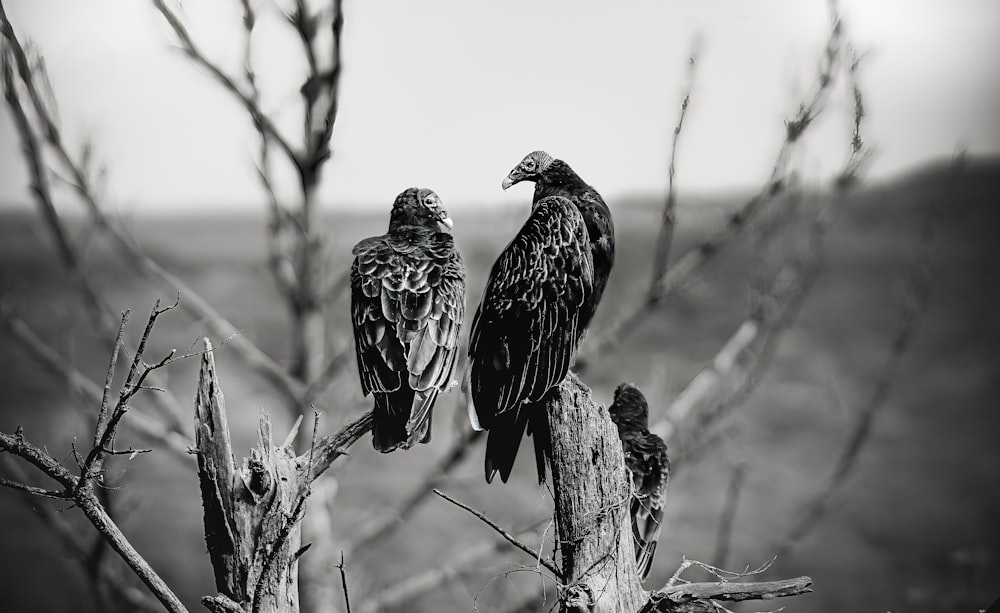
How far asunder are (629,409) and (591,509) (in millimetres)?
750

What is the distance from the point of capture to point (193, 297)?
4750mm

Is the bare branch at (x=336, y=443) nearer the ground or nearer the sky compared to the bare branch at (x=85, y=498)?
nearer the sky

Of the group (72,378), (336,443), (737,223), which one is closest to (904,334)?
(737,223)

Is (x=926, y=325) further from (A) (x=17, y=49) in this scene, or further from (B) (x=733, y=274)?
(A) (x=17, y=49)

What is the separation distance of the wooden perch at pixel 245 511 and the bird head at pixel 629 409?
1.21m

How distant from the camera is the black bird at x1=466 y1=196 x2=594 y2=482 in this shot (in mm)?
2252

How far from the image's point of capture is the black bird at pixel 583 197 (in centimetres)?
253

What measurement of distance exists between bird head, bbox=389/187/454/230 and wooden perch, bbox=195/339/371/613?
0.85 meters

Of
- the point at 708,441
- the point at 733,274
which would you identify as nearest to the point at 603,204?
the point at 708,441

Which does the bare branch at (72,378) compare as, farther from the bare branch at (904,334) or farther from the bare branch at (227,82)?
the bare branch at (904,334)

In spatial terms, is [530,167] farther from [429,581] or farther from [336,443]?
[429,581]

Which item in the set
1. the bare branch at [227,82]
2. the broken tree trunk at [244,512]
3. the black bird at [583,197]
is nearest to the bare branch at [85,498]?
the broken tree trunk at [244,512]

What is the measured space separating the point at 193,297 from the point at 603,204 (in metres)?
3.20

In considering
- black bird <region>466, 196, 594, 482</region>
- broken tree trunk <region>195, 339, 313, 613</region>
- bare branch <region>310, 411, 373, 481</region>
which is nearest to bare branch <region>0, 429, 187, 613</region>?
broken tree trunk <region>195, 339, 313, 613</region>
